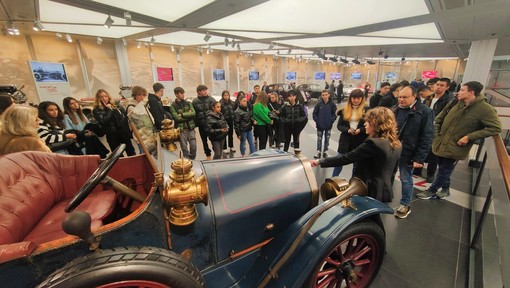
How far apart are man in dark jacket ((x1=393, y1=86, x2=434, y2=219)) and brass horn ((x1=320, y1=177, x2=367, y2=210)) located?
147 centimetres

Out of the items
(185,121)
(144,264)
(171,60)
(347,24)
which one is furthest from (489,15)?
(171,60)

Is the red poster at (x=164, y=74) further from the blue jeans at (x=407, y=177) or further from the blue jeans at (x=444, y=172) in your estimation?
the blue jeans at (x=444, y=172)

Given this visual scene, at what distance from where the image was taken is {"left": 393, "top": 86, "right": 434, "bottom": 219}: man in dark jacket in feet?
7.82

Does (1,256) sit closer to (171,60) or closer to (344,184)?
(344,184)

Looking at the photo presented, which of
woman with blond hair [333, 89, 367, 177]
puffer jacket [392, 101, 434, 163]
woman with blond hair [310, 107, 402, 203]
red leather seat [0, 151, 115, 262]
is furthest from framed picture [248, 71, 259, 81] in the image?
red leather seat [0, 151, 115, 262]

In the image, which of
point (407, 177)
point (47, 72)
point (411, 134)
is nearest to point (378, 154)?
point (411, 134)

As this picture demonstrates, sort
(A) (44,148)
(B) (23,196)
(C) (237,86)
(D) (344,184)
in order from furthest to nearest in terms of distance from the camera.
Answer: (C) (237,86) → (A) (44,148) → (D) (344,184) → (B) (23,196)

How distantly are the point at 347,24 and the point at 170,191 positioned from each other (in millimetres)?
5545

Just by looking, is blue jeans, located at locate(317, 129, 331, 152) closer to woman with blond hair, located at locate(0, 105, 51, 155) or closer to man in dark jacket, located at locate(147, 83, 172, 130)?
man in dark jacket, located at locate(147, 83, 172, 130)

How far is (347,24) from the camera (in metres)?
4.82

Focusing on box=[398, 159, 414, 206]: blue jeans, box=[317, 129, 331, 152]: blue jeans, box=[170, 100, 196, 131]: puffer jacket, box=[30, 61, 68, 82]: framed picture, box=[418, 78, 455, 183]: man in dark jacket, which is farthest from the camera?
box=[30, 61, 68, 82]: framed picture

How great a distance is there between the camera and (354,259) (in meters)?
1.56

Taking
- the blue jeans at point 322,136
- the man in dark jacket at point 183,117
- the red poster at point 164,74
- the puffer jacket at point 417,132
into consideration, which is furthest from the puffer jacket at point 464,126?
the red poster at point 164,74

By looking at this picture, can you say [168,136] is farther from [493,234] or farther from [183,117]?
[493,234]
